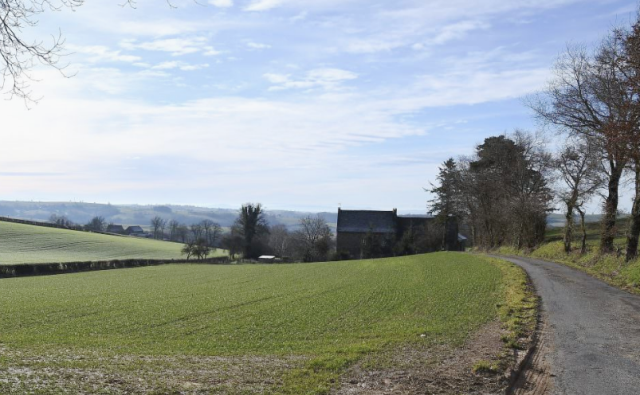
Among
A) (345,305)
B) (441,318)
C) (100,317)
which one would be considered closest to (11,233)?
(100,317)

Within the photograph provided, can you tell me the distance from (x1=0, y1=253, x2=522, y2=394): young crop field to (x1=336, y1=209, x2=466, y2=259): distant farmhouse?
59350 millimetres

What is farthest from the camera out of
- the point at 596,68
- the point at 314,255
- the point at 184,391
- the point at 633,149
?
the point at 314,255

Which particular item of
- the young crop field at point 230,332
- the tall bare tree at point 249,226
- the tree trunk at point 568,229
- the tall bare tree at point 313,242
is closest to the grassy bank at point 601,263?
the tree trunk at point 568,229

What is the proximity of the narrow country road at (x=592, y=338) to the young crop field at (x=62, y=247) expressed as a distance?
59.7 m

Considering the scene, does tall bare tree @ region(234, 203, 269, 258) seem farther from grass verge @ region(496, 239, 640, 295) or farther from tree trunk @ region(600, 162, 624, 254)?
tree trunk @ region(600, 162, 624, 254)

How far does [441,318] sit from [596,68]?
1686 centimetres

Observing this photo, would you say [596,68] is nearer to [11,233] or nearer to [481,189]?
[481,189]

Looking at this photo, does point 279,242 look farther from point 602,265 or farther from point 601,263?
point 602,265

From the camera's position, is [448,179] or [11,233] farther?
[11,233]

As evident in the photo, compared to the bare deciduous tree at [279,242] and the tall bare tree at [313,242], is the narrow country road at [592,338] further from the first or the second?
the bare deciduous tree at [279,242]

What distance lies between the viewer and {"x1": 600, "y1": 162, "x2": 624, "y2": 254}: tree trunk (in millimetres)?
26919

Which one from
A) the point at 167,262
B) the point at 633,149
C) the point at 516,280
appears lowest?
the point at 167,262

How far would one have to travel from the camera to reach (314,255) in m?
89.8

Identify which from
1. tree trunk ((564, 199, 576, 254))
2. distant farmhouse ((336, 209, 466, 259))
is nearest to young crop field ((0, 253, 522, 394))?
tree trunk ((564, 199, 576, 254))
